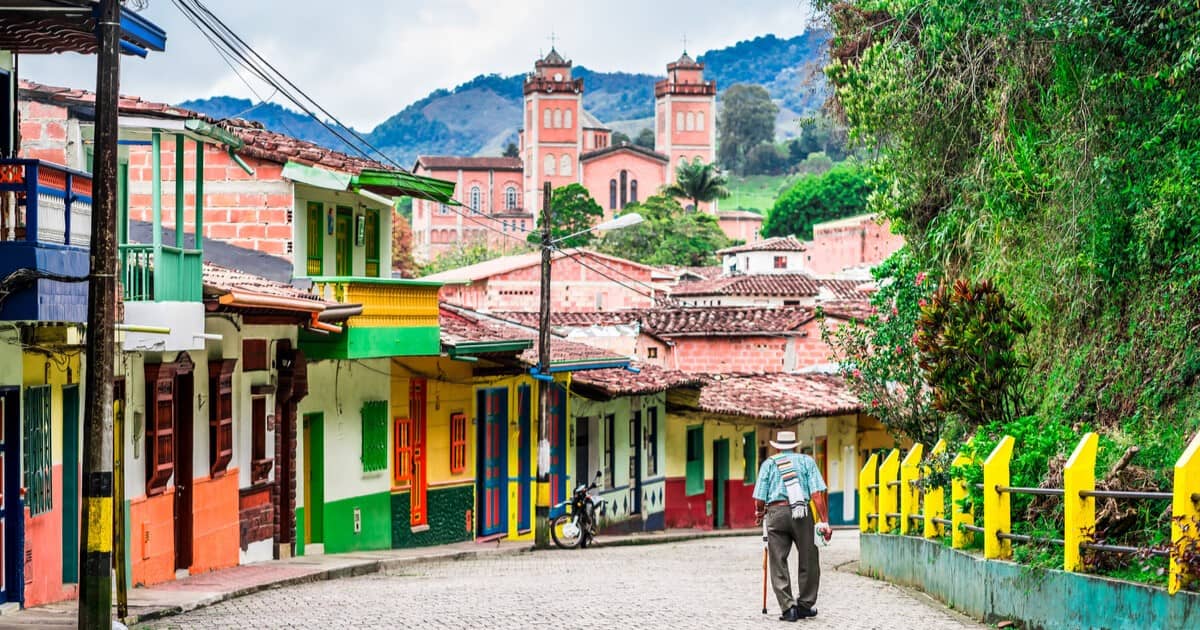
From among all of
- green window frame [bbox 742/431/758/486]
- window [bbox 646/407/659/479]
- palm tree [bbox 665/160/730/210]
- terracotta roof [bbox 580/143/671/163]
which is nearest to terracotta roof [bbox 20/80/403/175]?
window [bbox 646/407/659/479]

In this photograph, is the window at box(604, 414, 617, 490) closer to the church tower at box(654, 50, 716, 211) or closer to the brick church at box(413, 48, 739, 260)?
the brick church at box(413, 48, 739, 260)

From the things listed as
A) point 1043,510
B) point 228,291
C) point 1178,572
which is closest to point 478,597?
point 228,291

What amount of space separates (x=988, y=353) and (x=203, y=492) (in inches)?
314

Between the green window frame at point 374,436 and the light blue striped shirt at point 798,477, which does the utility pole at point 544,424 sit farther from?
the light blue striped shirt at point 798,477

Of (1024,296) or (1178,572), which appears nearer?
(1178,572)

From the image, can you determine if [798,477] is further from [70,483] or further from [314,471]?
[314,471]

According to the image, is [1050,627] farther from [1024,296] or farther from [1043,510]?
[1024,296]

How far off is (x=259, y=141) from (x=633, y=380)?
1115 centimetres

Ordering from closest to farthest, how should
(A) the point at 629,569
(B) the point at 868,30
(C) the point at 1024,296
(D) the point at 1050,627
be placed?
(D) the point at 1050,627 → (C) the point at 1024,296 → (A) the point at 629,569 → (B) the point at 868,30

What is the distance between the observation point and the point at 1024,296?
16672mm

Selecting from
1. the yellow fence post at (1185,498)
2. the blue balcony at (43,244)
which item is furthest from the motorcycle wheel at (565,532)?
the yellow fence post at (1185,498)

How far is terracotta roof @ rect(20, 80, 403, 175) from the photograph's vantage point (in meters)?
15.9

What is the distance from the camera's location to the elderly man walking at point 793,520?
487 inches

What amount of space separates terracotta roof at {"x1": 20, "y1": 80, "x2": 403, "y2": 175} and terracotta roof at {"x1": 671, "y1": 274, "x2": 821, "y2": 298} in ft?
123
